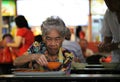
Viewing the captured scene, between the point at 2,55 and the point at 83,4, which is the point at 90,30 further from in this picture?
the point at 2,55

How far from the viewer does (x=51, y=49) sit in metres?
3.42

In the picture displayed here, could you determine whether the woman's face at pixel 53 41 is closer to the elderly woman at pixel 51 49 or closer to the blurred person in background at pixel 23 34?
the elderly woman at pixel 51 49

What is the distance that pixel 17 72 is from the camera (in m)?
2.79

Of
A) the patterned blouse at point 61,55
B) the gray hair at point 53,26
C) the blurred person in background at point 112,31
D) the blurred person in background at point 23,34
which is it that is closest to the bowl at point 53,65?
the patterned blouse at point 61,55

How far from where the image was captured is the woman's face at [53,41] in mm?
3393

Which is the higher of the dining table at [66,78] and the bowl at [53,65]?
the bowl at [53,65]

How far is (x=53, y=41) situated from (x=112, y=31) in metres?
0.79

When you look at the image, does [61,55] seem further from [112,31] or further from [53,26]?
[112,31]

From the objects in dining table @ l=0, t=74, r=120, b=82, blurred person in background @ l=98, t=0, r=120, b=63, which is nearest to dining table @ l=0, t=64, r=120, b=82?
dining table @ l=0, t=74, r=120, b=82

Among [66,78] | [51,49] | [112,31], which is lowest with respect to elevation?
[66,78]

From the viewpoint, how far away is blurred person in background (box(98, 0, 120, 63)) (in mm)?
3569

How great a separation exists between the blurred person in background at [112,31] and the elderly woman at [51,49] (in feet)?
1.55

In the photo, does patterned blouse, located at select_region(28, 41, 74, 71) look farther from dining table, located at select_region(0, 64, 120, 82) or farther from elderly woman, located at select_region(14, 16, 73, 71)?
dining table, located at select_region(0, 64, 120, 82)

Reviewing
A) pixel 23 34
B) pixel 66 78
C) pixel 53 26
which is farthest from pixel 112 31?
pixel 23 34
